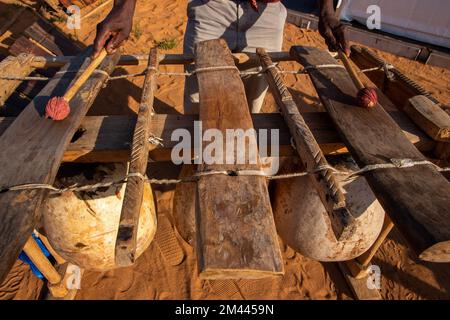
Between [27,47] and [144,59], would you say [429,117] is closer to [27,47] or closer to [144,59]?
[144,59]

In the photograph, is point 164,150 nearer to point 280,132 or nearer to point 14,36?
point 280,132

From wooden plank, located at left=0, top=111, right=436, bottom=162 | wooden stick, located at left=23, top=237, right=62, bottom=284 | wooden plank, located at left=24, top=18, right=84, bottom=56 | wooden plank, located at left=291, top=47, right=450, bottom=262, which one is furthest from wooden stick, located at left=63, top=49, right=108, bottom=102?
wooden plank, located at left=24, top=18, right=84, bottom=56

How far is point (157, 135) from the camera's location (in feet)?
6.82

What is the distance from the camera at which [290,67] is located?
21.6 feet

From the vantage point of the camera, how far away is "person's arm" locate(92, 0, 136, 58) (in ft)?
7.04

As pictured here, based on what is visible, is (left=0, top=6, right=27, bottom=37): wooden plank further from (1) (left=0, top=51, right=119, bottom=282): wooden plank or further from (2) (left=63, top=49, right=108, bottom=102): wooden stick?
Answer: (2) (left=63, top=49, right=108, bottom=102): wooden stick

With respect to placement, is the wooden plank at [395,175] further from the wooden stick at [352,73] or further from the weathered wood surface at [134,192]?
the weathered wood surface at [134,192]

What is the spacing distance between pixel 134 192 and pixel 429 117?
1.96 metres

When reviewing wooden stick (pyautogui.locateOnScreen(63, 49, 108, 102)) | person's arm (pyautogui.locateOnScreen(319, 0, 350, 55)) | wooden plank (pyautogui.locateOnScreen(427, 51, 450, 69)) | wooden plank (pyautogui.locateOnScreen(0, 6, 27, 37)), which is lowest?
wooden plank (pyautogui.locateOnScreen(427, 51, 450, 69))

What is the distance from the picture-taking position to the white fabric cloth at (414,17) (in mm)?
6864

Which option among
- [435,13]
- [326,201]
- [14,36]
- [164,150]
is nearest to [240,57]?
[164,150]

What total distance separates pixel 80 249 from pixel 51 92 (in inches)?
44.6

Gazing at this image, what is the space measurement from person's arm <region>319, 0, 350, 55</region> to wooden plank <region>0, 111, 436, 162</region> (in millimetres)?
665

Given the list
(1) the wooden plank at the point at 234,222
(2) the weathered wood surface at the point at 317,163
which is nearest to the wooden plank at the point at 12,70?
(1) the wooden plank at the point at 234,222
